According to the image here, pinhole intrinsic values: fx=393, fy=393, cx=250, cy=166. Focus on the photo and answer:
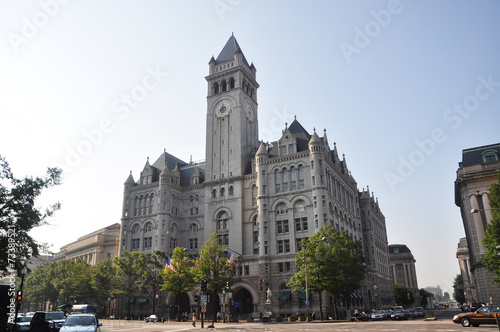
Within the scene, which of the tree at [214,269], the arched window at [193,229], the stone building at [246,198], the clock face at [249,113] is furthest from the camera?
the clock face at [249,113]

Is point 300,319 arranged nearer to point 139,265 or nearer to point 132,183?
point 139,265

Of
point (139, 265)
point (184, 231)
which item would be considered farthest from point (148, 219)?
point (139, 265)

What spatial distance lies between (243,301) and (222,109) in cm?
3940

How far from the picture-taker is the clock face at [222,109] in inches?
3306

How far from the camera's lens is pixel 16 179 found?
34719mm

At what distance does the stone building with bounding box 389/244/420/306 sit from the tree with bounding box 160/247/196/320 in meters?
119

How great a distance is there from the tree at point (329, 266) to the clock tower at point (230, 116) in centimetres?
2618

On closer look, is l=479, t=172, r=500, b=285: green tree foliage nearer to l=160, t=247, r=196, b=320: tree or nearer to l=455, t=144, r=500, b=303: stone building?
l=455, t=144, r=500, b=303: stone building

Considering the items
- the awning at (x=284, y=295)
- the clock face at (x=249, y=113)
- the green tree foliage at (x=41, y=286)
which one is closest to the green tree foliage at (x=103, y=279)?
the green tree foliage at (x=41, y=286)

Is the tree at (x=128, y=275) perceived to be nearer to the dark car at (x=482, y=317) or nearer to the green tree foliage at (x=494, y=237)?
the dark car at (x=482, y=317)

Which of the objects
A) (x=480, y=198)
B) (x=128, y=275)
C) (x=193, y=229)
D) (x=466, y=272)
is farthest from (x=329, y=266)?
(x=466, y=272)

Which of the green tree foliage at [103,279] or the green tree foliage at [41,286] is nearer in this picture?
the green tree foliage at [103,279]

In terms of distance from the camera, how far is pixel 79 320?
844 inches

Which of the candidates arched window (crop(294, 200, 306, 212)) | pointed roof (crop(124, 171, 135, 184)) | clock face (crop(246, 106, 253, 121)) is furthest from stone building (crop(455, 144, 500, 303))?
pointed roof (crop(124, 171, 135, 184))
